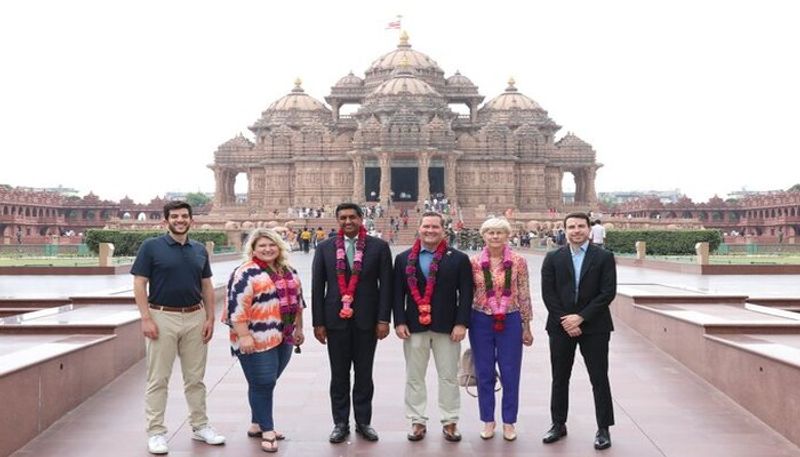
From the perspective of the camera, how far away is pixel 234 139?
292ft

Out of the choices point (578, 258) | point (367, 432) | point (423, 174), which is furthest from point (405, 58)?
point (367, 432)

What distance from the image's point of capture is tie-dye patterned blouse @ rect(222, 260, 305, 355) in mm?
8875

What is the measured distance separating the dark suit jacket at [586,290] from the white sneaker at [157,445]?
3699 millimetres

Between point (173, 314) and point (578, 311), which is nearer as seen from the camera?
point (173, 314)

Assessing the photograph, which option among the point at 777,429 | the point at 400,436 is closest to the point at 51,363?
the point at 400,436

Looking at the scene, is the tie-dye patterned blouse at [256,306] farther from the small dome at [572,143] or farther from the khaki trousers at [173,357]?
the small dome at [572,143]

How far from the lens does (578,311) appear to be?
30.1ft

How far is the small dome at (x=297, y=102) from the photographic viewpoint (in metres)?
91.8

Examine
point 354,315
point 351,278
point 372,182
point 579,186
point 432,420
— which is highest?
point 372,182

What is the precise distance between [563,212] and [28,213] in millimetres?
46798

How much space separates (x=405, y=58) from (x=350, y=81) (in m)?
6.04

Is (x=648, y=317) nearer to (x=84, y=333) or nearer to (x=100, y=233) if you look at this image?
(x=84, y=333)

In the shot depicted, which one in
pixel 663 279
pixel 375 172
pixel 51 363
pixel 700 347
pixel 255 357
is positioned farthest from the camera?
pixel 375 172

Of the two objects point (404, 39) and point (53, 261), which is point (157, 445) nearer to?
point (53, 261)
